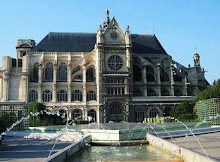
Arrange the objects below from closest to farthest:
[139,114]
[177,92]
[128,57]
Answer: [139,114] < [128,57] < [177,92]

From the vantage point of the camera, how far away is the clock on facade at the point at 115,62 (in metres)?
55.3

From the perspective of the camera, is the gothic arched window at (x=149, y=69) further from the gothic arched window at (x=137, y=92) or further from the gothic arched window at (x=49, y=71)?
the gothic arched window at (x=49, y=71)

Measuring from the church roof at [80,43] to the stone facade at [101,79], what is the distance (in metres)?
0.22

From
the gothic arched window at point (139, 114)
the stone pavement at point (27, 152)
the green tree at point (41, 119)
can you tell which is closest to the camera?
the stone pavement at point (27, 152)

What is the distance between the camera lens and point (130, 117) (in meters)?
52.2

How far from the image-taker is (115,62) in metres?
55.6

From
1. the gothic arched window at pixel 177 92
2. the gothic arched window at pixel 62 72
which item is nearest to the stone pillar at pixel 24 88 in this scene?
the gothic arched window at pixel 62 72

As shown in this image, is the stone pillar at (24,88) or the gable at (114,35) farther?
the gable at (114,35)

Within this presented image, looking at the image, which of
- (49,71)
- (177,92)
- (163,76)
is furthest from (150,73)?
(49,71)

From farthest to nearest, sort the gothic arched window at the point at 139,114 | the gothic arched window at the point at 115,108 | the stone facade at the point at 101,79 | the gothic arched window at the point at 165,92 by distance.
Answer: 1. the gothic arched window at the point at 165,92
2. the gothic arched window at the point at 139,114
3. the gothic arched window at the point at 115,108
4. the stone facade at the point at 101,79

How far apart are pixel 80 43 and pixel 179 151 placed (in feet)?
180

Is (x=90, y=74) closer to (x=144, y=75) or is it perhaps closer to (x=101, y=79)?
(x=101, y=79)

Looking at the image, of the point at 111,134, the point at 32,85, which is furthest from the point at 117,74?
the point at 111,134

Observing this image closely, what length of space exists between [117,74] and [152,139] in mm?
37437
